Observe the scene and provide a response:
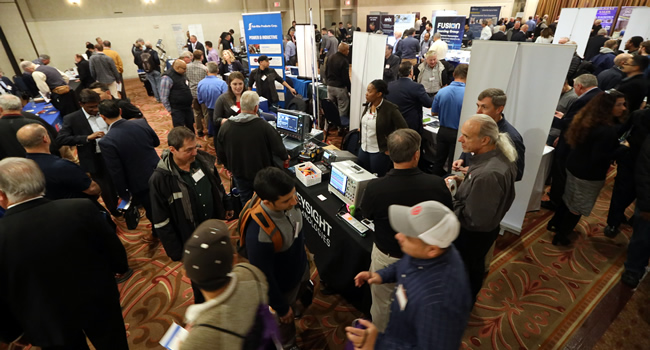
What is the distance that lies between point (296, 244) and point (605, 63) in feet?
24.7

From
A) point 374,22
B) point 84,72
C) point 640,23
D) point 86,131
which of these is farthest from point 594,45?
point 84,72

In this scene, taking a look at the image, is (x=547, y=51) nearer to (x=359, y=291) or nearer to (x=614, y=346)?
(x=614, y=346)

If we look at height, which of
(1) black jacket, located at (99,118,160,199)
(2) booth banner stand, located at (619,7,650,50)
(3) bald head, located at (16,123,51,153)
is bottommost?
(1) black jacket, located at (99,118,160,199)

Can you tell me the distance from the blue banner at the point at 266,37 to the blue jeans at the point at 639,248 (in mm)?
6200

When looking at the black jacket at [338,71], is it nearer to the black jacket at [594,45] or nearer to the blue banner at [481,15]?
the black jacket at [594,45]

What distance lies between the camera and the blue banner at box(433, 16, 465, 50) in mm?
8961

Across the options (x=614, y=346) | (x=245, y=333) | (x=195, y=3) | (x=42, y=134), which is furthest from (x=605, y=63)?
(x=195, y=3)

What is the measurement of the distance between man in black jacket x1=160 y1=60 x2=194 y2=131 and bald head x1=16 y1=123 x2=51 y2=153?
279 cm

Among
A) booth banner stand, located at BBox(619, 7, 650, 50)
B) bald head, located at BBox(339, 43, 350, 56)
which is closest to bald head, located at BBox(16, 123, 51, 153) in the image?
bald head, located at BBox(339, 43, 350, 56)

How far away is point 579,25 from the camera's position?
7.69 m

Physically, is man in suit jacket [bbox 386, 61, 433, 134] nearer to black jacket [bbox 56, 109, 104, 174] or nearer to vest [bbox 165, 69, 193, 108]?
vest [bbox 165, 69, 193, 108]

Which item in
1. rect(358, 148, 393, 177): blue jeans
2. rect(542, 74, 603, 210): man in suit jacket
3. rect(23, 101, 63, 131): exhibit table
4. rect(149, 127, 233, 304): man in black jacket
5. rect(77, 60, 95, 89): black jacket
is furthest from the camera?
rect(77, 60, 95, 89): black jacket

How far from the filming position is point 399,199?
181cm

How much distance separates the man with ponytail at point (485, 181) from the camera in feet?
6.51
